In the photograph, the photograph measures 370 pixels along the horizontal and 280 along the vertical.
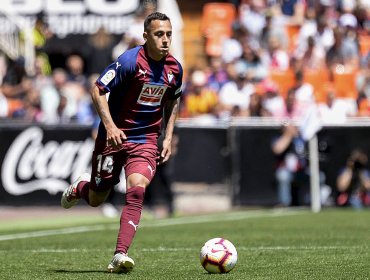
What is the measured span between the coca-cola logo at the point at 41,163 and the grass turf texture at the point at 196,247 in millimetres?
1955

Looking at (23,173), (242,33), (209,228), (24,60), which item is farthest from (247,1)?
(209,228)

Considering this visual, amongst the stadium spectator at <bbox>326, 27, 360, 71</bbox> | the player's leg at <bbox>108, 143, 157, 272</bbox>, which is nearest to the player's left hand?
the player's leg at <bbox>108, 143, 157, 272</bbox>

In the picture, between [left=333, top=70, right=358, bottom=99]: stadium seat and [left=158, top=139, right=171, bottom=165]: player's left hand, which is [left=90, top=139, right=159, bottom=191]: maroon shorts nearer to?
[left=158, top=139, right=171, bottom=165]: player's left hand

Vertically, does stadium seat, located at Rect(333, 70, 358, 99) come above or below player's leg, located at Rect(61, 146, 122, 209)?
above

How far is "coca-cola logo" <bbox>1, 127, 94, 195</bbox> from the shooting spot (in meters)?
19.9

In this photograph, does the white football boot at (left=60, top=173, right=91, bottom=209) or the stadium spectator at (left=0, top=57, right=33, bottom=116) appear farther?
the stadium spectator at (left=0, top=57, right=33, bottom=116)

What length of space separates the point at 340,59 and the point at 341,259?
13837mm

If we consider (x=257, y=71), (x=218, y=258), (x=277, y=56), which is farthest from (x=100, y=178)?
(x=277, y=56)

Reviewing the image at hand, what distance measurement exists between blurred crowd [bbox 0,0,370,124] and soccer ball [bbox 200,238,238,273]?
11.9 meters

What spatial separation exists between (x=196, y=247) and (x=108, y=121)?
302cm

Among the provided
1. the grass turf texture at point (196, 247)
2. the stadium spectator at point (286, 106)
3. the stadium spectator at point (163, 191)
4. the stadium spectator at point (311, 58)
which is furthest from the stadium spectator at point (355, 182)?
the stadium spectator at point (311, 58)

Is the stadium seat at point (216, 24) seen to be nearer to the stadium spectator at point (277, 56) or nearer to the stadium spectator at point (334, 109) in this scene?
the stadium spectator at point (277, 56)

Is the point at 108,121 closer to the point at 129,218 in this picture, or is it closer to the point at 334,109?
the point at 129,218

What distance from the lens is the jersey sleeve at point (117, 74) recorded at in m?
9.15
